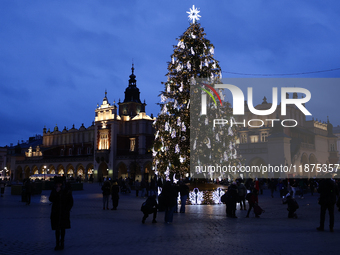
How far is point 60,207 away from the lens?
7566mm

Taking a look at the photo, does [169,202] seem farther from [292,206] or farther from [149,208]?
[292,206]

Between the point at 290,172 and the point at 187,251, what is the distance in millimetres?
37000

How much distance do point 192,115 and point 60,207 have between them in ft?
45.4

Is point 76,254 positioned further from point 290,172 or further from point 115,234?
point 290,172

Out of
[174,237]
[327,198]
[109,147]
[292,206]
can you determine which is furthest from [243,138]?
[174,237]

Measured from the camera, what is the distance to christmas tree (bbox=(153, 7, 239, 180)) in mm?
20719

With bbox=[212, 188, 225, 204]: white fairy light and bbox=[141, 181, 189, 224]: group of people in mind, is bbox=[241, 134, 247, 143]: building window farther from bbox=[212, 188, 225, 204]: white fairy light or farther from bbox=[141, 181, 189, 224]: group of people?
bbox=[141, 181, 189, 224]: group of people

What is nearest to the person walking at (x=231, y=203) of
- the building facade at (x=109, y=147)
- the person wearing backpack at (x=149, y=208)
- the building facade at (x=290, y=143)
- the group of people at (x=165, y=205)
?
the group of people at (x=165, y=205)

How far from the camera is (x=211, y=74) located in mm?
21406

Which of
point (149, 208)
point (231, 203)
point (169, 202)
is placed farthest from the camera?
point (231, 203)

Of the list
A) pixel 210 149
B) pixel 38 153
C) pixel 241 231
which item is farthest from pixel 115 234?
pixel 38 153

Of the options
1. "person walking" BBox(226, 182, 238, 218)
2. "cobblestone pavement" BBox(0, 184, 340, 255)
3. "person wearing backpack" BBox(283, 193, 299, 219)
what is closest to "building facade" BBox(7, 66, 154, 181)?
"person walking" BBox(226, 182, 238, 218)

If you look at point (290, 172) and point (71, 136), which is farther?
point (71, 136)

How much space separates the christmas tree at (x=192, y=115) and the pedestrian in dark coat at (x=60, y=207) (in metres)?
13.2
